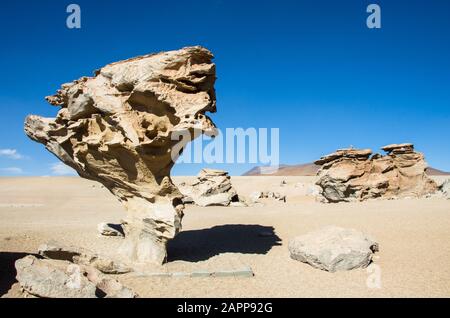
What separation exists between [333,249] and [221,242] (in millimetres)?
4940

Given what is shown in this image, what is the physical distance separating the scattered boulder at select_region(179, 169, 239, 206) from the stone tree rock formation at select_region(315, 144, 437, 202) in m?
7.31

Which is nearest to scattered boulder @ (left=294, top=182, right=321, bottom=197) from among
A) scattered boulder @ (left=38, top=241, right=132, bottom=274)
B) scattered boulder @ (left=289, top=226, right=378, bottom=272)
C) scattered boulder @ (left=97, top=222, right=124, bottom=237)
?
scattered boulder @ (left=97, top=222, right=124, bottom=237)

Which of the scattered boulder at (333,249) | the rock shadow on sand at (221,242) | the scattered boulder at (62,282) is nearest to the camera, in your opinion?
the scattered boulder at (62,282)

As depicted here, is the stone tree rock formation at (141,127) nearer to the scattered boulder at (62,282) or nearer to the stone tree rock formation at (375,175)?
the scattered boulder at (62,282)

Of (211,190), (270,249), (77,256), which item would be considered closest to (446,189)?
(211,190)

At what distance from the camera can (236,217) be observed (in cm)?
2064

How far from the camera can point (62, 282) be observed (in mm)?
7312

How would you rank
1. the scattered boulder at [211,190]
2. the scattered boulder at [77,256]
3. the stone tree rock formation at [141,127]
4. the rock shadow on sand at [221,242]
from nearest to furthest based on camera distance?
the scattered boulder at [77,256] < the stone tree rock formation at [141,127] < the rock shadow on sand at [221,242] < the scattered boulder at [211,190]

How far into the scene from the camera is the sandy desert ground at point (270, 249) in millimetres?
8984

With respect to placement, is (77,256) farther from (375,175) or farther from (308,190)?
(308,190)

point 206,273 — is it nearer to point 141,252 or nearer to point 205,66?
point 141,252

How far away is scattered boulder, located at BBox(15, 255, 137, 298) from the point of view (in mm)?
7227

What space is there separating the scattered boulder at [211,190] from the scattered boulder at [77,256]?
720 inches

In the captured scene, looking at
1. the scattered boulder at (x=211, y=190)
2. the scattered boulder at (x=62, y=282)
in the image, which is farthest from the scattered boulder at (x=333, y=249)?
the scattered boulder at (x=211, y=190)
